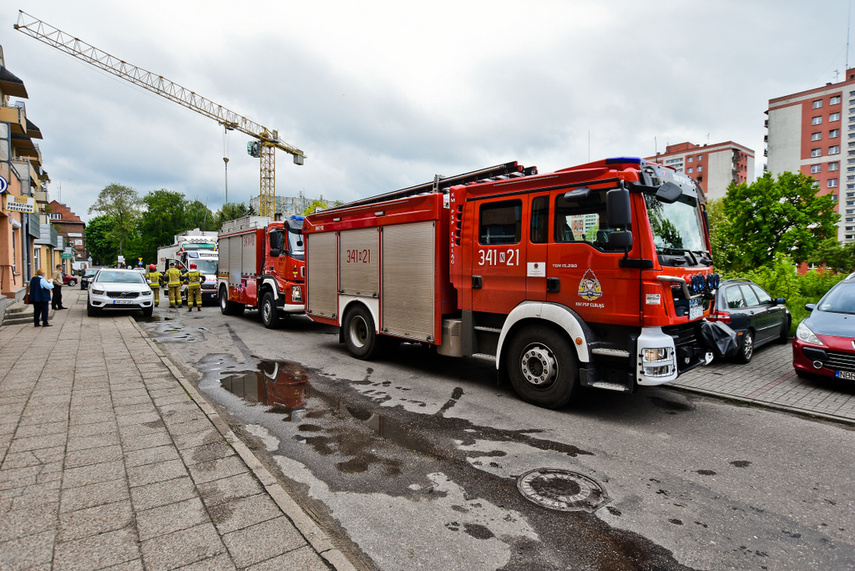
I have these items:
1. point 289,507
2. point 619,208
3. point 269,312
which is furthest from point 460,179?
point 269,312

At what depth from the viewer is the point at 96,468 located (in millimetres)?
3695

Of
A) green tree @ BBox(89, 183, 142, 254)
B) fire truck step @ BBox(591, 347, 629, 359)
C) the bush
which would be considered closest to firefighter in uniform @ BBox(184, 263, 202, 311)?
fire truck step @ BBox(591, 347, 629, 359)

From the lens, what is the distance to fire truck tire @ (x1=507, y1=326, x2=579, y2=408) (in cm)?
538

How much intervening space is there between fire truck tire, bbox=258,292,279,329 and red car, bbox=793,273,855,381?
428 inches

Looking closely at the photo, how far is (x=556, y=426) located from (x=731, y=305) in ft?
16.9

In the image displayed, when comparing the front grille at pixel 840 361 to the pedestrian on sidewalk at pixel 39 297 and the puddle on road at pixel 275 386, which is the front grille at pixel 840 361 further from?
the pedestrian on sidewalk at pixel 39 297

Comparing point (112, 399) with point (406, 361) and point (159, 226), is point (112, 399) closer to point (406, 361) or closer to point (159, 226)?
point (406, 361)

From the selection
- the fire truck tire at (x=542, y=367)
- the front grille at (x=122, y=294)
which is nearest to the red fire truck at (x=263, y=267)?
the front grille at (x=122, y=294)

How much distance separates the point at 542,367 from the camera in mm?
5648

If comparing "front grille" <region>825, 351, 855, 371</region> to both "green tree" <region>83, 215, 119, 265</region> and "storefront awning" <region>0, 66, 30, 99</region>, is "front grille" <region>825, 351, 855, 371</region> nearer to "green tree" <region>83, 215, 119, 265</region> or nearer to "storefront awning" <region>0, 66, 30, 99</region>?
"storefront awning" <region>0, 66, 30, 99</region>

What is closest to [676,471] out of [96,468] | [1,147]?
[96,468]

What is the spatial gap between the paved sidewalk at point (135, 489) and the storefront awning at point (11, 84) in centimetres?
2282

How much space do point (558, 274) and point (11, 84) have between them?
2799 centimetres

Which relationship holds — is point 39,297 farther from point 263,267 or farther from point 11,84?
point 11,84
